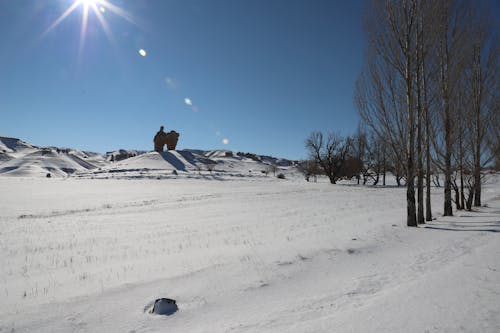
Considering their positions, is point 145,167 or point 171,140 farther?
point 171,140

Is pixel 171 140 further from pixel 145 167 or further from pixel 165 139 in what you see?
pixel 145 167

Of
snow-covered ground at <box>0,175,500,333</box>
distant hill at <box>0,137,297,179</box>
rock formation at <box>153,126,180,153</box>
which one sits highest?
rock formation at <box>153,126,180,153</box>

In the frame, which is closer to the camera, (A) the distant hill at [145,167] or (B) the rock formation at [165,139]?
(A) the distant hill at [145,167]

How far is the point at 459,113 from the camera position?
14.2 metres

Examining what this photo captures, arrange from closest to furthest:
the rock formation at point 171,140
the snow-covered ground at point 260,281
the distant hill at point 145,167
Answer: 1. the snow-covered ground at point 260,281
2. the distant hill at point 145,167
3. the rock formation at point 171,140

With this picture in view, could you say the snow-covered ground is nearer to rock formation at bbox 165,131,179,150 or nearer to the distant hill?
the distant hill

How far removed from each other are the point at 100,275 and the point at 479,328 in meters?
6.27

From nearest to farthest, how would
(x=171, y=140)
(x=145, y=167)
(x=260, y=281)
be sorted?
(x=260, y=281) → (x=145, y=167) → (x=171, y=140)

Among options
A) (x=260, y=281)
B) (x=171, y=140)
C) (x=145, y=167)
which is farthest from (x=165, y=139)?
(x=260, y=281)

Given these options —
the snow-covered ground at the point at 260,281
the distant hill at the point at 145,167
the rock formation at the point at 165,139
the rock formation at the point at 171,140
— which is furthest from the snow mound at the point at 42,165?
the snow-covered ground at the point at 260,281

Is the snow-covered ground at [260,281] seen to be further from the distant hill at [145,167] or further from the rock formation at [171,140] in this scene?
the rock formation at [171,140]

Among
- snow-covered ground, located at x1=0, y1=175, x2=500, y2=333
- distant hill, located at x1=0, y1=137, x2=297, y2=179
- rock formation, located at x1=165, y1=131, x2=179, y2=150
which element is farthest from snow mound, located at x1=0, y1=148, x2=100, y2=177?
snow-covered ground, located at x1=0, y1=175, x2=500, y2=333

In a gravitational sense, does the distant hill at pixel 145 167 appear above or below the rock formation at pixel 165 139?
below

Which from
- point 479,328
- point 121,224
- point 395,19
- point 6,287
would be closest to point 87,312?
point 6,287
